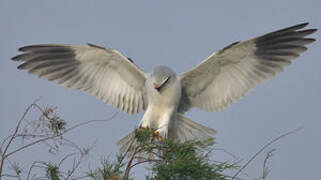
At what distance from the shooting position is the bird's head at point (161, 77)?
18.8 feet

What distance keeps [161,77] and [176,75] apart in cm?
37

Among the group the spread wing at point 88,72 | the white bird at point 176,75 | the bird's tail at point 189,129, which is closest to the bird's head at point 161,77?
the white bird at point 176,75

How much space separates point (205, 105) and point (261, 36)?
4.00 feet

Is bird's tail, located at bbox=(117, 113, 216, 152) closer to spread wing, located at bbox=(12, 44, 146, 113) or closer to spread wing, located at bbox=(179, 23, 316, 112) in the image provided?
spread wing, located at bbox=(179, 23, 316, 112)

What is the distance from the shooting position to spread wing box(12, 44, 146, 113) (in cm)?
635

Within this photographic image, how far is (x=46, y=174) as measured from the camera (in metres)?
3.17

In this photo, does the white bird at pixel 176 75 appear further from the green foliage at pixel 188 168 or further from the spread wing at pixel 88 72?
the green foliage at pixel 188 168

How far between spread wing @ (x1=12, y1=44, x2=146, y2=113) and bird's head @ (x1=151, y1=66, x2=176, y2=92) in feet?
1.53

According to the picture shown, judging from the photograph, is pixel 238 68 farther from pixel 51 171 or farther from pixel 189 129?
pixel 51 171

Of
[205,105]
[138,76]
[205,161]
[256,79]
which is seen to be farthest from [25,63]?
[205,161]

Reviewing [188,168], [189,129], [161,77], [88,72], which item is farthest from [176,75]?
[188,168]

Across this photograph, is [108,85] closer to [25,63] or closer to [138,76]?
[138,76]

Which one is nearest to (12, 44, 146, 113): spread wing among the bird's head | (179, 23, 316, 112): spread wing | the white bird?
the white bird

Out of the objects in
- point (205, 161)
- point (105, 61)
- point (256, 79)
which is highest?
point (105, 61)
